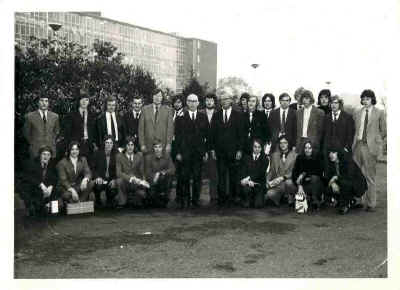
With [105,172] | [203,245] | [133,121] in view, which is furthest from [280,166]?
[105,172]

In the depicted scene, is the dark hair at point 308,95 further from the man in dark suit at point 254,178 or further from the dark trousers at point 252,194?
the dark trousers at point 252,194

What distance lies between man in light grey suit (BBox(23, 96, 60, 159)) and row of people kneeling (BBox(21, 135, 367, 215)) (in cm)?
12

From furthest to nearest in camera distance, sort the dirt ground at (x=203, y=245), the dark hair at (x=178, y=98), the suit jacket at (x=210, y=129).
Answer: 1. the dark hair at (x=178, y=98)
2. the suit jacket at (x=210, y=129)
3. the dirt ground at (x=203, y=245)

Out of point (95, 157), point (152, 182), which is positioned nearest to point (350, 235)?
point (152, 182)

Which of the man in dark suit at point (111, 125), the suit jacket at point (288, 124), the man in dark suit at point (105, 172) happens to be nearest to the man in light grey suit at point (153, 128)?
the man in dark suit at point (111, 125)

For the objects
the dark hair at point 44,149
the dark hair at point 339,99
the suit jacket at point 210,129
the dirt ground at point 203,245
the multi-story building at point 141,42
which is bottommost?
the dirt ground at point 203,245

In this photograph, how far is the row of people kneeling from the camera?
5055mm

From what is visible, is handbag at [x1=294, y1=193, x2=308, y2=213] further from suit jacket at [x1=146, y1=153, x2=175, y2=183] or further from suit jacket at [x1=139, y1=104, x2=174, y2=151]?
suit jacket at [x1=139, y1=104, x2=174, y2=151]

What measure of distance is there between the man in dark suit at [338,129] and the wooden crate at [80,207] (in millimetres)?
2602

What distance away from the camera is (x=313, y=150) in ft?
17.4

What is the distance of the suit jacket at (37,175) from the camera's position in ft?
15.7

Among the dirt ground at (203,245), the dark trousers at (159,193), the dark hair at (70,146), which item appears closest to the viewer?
the dirt ground at (203,245)

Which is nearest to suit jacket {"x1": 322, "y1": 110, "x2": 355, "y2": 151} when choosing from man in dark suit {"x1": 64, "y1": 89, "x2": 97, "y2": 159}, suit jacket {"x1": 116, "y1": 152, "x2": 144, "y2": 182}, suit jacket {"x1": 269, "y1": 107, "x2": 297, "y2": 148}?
suit jacket {"x1": 269, "y1": 107, "x2": 297, "y2": 148}

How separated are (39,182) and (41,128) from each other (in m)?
0.59
